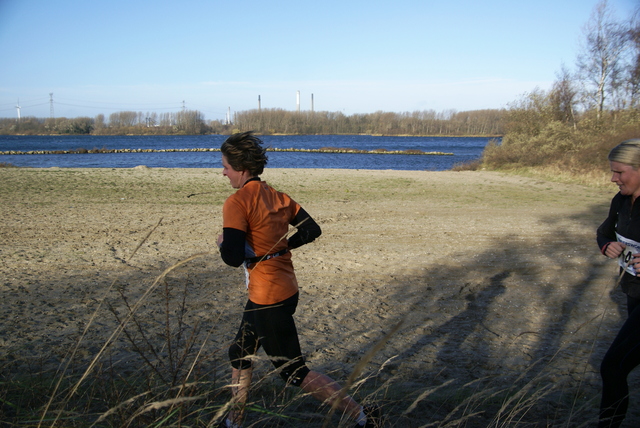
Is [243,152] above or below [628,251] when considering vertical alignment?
above

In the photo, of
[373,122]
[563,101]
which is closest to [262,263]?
[563,101]

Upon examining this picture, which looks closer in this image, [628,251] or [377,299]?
[628,251]

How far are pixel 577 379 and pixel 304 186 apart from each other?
14909mm

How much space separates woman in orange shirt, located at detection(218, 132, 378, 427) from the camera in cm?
258

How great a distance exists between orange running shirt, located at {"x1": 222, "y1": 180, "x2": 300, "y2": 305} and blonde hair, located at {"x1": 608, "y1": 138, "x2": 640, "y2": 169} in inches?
81.1

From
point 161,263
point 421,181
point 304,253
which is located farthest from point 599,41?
point 161,263

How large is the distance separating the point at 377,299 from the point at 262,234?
3418 millimetres

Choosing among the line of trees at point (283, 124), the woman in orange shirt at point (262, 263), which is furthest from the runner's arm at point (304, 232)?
the line of trees at point (283, 124)

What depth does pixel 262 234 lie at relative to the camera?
2672 millimetres

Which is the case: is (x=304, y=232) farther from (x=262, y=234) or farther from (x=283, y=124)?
(x=283, y=124)

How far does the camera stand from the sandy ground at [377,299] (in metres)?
3.37

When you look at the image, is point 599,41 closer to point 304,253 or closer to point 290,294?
point 304,253

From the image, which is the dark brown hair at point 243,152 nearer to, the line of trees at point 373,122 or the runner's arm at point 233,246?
the runner's arm at point 233,246

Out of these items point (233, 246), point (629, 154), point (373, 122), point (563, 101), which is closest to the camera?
point (233, 246)
